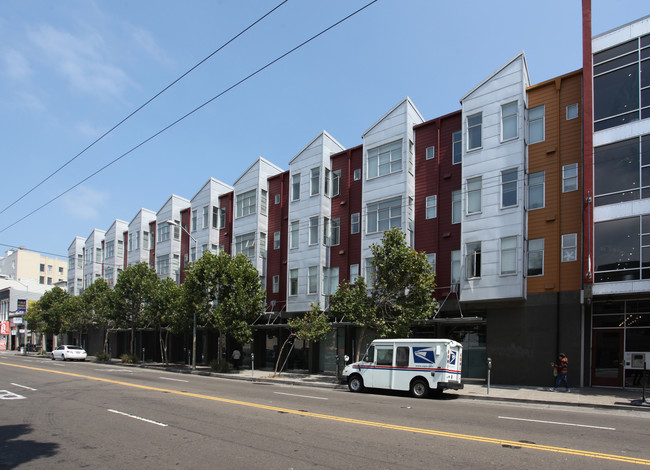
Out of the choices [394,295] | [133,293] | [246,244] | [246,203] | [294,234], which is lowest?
[133,293]

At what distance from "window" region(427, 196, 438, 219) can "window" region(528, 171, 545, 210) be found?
5.16 metres

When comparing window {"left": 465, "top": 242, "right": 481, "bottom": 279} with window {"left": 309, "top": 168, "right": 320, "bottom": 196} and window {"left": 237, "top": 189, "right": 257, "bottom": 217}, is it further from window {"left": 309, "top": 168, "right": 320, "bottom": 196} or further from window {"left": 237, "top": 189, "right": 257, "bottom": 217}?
window {"left": 237, "top": 189, "right": 257, "bottom": 217}

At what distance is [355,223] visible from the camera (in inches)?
1249

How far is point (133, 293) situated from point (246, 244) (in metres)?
11.4

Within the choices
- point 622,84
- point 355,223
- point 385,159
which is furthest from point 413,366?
point 622,84

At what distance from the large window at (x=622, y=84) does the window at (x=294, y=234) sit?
1928 centimetres

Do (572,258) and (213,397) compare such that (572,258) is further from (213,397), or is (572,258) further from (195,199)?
(195,199)

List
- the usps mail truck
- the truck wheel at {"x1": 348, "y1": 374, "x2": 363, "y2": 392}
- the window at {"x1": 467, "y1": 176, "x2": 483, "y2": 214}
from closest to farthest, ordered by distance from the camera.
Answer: the usps mail truck → the truck wheel at {"x1": 348, "y1": 374, "x2": 363, "y2": 392} → the window at {"x1": 467, "y1": 176, "x2": 483, "y2": 214}

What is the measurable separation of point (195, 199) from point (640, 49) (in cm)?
3454

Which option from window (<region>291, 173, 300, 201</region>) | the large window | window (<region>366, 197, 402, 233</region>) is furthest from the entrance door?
window (<region>291, 173, 300, 201</region>)

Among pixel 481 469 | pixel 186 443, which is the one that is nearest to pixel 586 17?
pixel 481 469

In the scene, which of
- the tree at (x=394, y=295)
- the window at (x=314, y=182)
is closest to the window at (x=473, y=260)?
the tree at (x=394, y=295)

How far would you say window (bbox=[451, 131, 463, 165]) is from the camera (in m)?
27.5

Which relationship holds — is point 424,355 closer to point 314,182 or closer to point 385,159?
point 385,159
